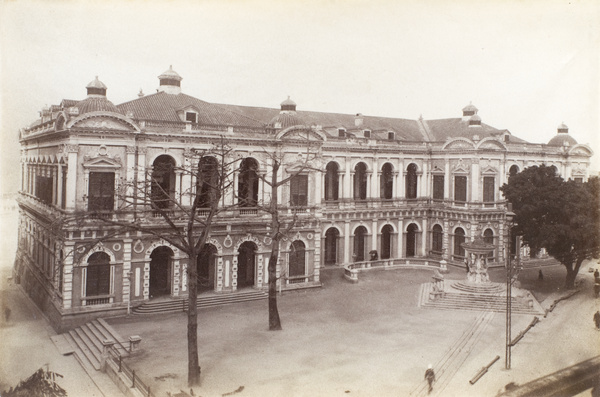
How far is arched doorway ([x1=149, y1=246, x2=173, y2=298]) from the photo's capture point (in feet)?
103

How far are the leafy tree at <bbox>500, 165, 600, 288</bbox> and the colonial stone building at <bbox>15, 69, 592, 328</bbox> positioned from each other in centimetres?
752

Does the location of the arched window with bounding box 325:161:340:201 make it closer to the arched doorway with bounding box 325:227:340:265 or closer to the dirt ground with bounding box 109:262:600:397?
the arched doorway with bounding box 325:227:340:265

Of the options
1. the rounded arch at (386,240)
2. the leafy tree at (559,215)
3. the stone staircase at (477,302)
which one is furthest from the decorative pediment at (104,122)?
the leafy tree at (559,215)

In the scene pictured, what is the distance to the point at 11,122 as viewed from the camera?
→ 2116cm

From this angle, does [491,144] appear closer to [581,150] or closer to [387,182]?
[387,182]

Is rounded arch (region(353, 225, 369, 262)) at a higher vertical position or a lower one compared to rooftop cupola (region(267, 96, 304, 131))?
lower

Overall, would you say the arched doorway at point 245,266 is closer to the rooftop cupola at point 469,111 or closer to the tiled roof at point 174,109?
the tiled roof at point 174,109

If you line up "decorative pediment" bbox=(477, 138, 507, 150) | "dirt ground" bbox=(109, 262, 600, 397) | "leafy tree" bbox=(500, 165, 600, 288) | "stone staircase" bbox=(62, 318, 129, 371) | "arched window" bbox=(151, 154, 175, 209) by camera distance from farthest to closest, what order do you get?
"decorative pediment" bbox=(477, 138, 507, 150), "leafy tree" bbox=(500, 165, 600, 288), "arched window" bbox=(151, 154, 175, 209), "stone staircase" bbox=(62, 318, 129, 371), "dirt ground" bbox=(109, 262, 600, 397)

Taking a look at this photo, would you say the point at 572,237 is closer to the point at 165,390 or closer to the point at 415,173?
the point at 415,173

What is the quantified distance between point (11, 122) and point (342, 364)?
16509 millimetres

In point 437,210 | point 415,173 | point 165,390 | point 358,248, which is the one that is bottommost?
point 165,390

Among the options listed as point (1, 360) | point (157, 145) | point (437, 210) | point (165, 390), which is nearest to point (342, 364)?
point (165, 390)

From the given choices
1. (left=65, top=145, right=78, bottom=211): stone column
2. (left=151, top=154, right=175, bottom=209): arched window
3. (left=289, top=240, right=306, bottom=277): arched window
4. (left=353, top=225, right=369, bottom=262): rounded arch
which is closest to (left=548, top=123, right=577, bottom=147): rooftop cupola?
(left=353, top=225, right=369, bottom=262): rounded arch

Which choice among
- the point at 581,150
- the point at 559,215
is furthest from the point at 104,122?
the point at 581,150
